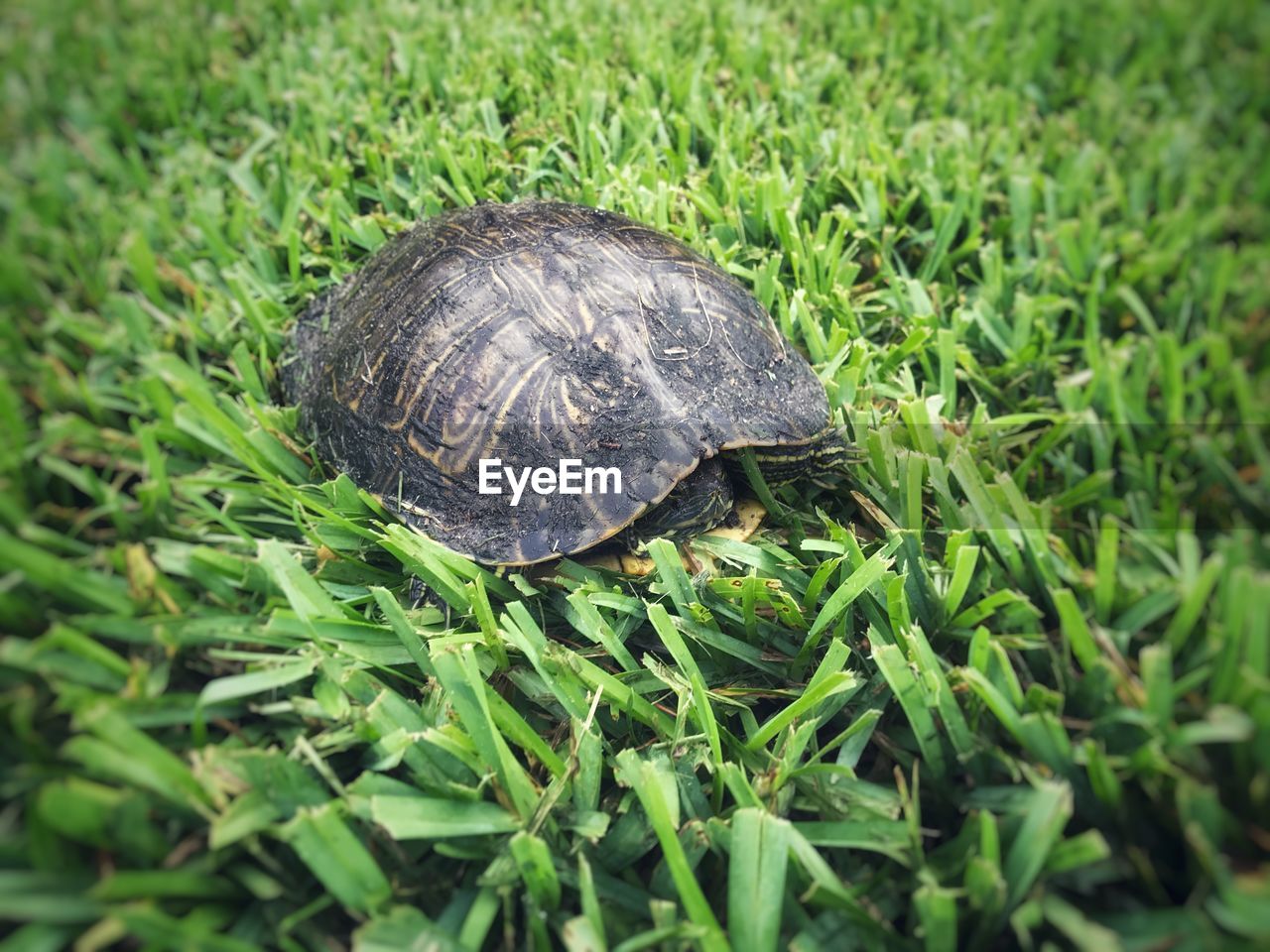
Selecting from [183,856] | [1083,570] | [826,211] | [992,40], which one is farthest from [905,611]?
[992,40]

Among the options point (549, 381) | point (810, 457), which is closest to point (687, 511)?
point (810, 457)

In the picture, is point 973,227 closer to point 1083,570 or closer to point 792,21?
point 1083,570

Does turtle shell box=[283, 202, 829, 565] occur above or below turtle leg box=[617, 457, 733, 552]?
above

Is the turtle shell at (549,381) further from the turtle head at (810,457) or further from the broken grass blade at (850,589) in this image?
the broken grass blade at (850,589)
